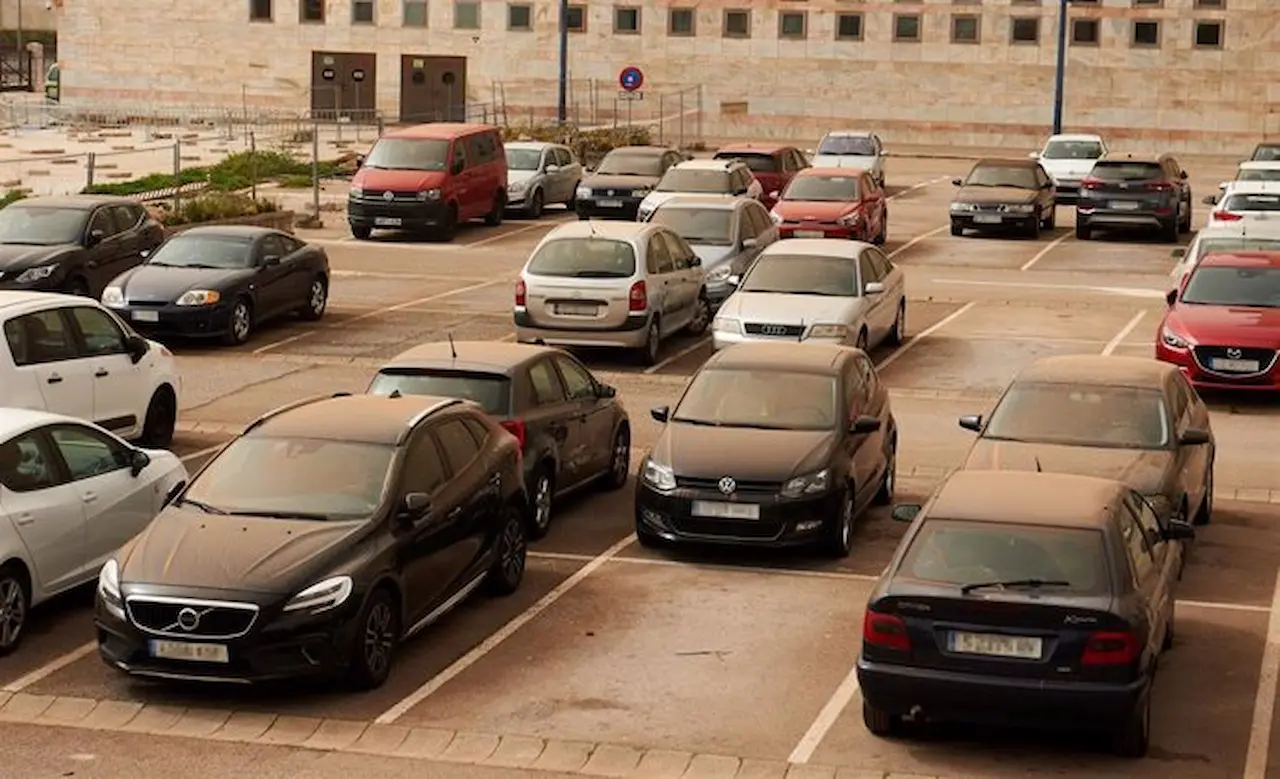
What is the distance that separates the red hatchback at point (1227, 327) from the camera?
964 inches

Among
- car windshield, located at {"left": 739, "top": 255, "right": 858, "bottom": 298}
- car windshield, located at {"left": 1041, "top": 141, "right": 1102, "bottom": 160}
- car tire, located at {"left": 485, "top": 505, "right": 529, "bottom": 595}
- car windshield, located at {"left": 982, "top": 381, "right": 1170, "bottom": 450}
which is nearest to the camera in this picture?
car tire, located at {"left": 485, "top": 505, "right": 529, "bottom": 595}

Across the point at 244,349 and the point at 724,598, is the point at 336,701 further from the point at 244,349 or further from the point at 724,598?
the point at 244,349

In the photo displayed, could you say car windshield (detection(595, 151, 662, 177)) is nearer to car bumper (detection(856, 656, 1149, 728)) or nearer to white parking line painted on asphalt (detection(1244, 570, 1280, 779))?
white parking line painted on asphalt (detection(1244, 570, 1280, 779))

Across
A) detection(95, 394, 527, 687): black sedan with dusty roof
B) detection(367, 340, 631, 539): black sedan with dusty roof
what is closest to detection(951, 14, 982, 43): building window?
detection(367, 340, 631, 539): black sedan with dusty roof

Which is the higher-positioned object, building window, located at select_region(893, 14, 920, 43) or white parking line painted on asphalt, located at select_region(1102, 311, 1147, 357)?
building window, located at select_region(893, 14, 920, 43)

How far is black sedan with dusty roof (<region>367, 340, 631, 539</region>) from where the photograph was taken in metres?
18.0

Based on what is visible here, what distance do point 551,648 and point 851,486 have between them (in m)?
3.59

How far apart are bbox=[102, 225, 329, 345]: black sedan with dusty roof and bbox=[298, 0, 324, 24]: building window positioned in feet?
147

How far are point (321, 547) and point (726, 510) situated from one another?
409 centimetres

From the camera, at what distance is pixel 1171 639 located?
15.0 m

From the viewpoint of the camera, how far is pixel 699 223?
3144 cm

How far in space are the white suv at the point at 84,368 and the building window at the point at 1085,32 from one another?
51.6 meters

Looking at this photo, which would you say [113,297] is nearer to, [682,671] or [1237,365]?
[1237,365]

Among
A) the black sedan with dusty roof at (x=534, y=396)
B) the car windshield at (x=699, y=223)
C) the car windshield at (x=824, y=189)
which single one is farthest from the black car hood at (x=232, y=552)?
the car windshield at (x=824, y=189)
